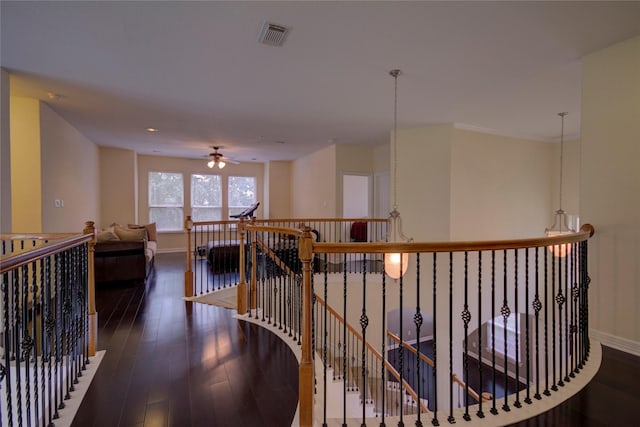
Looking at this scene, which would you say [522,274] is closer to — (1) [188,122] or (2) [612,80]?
(2) [612,80]

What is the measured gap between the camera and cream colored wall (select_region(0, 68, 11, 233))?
→ 10.5ft

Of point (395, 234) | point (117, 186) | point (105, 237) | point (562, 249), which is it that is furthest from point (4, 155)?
point (562, 249)

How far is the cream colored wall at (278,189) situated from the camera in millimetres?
9781

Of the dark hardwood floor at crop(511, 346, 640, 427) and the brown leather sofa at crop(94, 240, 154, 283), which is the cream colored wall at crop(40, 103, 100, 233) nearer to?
the brown leather sofa at crop(94, 240, 154, 283)

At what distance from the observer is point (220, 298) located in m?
4.82

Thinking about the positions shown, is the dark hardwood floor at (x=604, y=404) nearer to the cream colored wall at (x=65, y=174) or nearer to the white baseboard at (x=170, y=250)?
the cream colored wall at (x=65, y=174)

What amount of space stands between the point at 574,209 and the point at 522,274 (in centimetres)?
182

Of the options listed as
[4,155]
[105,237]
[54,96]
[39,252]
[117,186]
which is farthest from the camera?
[117,186]

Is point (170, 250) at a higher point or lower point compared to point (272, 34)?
lower

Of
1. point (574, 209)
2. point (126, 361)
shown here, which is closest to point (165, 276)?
point (126, 361)

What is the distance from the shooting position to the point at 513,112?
4.88 meters

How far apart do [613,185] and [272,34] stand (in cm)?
336

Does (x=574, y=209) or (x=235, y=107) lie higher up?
(x=235, y=107)

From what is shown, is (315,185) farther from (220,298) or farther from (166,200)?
(166,200)
